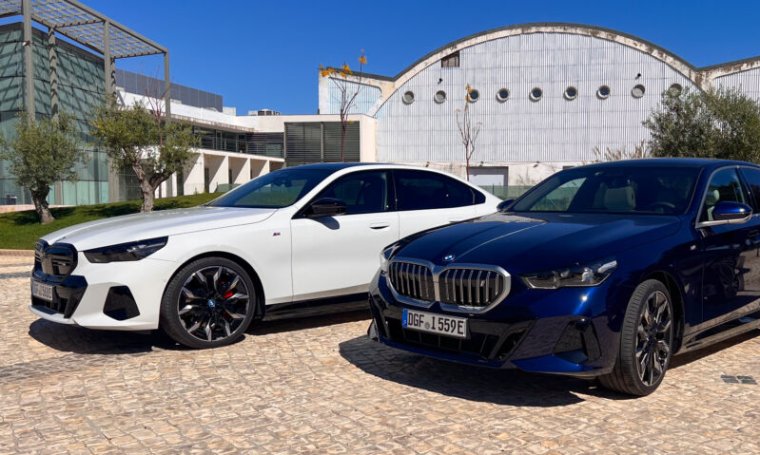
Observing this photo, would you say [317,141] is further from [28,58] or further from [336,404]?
[336,404]

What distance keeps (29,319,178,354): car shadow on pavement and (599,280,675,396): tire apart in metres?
3.58

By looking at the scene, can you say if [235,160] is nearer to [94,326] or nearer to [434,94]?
[434,94]

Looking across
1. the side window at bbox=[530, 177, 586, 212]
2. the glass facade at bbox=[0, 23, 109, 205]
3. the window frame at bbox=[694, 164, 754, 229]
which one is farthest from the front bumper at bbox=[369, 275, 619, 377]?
the glass facade at bbox=[0, 23, 109, 205]

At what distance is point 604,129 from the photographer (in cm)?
5038

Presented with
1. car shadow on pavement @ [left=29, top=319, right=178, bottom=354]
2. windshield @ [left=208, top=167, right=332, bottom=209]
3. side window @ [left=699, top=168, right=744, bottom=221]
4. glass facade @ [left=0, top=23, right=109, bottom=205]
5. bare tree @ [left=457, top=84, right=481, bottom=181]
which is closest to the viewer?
side window @ [left=699, top=168, right=744, bottom=221]

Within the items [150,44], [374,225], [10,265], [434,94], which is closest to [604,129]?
[434,94]

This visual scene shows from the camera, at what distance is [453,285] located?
13.7 ft

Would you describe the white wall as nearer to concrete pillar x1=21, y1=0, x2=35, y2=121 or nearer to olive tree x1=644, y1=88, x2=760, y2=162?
olive tree x1=644, y1=88, x2=760, y2=162

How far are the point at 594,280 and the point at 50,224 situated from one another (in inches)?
931

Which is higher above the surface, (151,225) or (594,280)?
(151,225)

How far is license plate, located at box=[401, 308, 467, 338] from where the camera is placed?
4.08 m

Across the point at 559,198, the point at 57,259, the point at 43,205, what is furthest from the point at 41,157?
the point at 559,198

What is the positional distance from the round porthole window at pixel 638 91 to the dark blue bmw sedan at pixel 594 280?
47.8m

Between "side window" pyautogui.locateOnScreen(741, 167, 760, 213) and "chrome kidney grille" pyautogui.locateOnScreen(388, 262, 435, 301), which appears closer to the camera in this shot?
"chrome kidney grille" pyautogui.locateOnScreen(388, 262, 435, 301)
